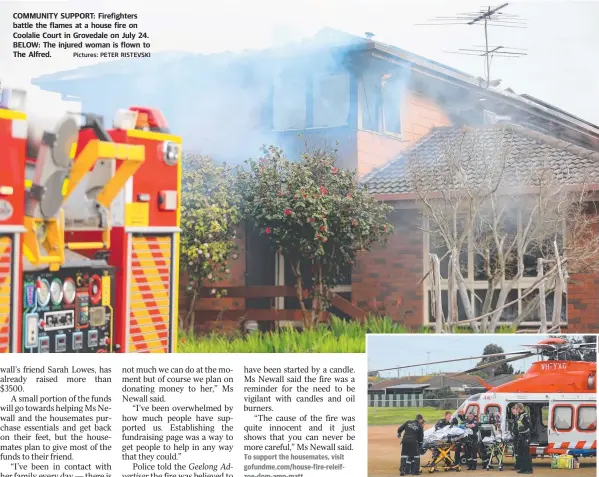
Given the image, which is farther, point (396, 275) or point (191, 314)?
point (396, 275)

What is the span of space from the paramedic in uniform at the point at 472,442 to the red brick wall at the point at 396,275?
12.8 ft

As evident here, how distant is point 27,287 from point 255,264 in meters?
5.57

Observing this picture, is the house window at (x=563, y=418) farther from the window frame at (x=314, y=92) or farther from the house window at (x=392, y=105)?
the house window at (x=392, y=105)

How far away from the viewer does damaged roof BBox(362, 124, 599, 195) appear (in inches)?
408

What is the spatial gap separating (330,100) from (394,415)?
5860 millimetres

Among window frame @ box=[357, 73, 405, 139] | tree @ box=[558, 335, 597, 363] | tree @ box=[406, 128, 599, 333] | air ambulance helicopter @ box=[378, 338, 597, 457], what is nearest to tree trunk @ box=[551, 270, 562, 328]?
tree @ box=[406, 128, 599, 333]

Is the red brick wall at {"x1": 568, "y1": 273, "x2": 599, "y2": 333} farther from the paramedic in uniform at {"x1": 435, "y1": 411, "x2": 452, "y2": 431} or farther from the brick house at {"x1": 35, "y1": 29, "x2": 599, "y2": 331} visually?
the paramedic in uniform at {"x1": 435, "y1": 411, "x2": 452, "y2": 431}

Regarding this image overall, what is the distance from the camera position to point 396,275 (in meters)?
11.6

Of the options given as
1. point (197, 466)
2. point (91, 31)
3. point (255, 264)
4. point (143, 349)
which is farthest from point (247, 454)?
point (255, 264)

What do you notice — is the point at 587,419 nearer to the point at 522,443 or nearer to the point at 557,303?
the point at 522,443

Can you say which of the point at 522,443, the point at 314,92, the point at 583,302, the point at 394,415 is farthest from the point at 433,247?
the point at 394,415

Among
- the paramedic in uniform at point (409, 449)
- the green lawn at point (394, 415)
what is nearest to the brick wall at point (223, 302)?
the green lawn at point (394, 415)

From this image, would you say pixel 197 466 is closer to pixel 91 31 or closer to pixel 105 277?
pixel 105 277

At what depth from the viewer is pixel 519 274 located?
33.2 ft
